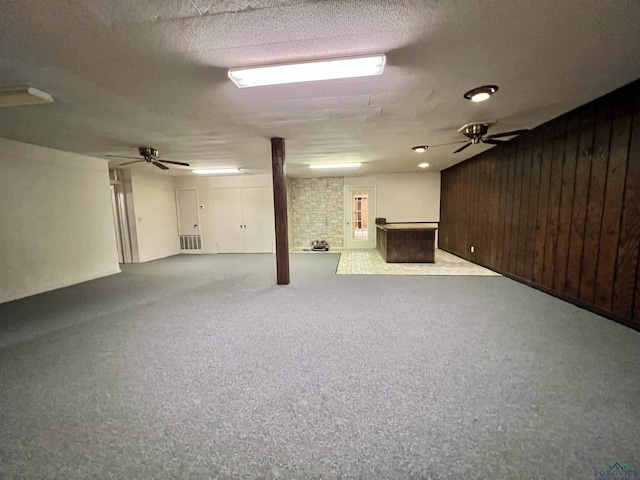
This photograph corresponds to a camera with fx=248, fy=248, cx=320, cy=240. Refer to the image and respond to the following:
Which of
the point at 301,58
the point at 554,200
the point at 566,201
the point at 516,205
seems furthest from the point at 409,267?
the point at 301,58

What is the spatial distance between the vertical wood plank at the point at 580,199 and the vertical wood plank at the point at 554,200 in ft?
0.86

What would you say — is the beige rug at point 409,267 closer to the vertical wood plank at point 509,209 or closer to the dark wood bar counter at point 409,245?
the dark wood bar counter at point 409,245

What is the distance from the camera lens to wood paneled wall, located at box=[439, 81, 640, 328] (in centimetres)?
267

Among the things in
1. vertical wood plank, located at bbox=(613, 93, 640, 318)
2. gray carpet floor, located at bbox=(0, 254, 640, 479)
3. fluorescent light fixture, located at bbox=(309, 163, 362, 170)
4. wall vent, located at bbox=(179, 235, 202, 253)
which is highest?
fluorescent light fixture, located at bbox=(309, 163, 362, 170)

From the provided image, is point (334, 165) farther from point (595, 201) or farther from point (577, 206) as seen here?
point (595, 201)

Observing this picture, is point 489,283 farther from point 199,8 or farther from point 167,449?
point 199,8

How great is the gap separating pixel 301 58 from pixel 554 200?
402cm

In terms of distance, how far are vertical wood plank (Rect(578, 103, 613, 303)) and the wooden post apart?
4154 millimetres

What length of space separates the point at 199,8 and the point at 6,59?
5.73 feet

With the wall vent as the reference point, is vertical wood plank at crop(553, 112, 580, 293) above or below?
above

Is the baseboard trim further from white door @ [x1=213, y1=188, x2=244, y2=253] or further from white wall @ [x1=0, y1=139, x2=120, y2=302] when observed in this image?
white door @ [x1=213, y1=188, x2=244, y2=253]

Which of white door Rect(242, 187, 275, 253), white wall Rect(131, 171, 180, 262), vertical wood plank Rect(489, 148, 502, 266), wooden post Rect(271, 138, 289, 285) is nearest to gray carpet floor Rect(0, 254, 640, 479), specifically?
wooden post Rect(271, 138, 289, 285)

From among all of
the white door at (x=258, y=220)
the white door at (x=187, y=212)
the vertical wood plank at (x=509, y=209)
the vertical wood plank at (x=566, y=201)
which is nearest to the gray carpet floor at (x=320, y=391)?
the vertical wood plank at (x=566, y=201)

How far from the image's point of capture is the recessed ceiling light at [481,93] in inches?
99.1
